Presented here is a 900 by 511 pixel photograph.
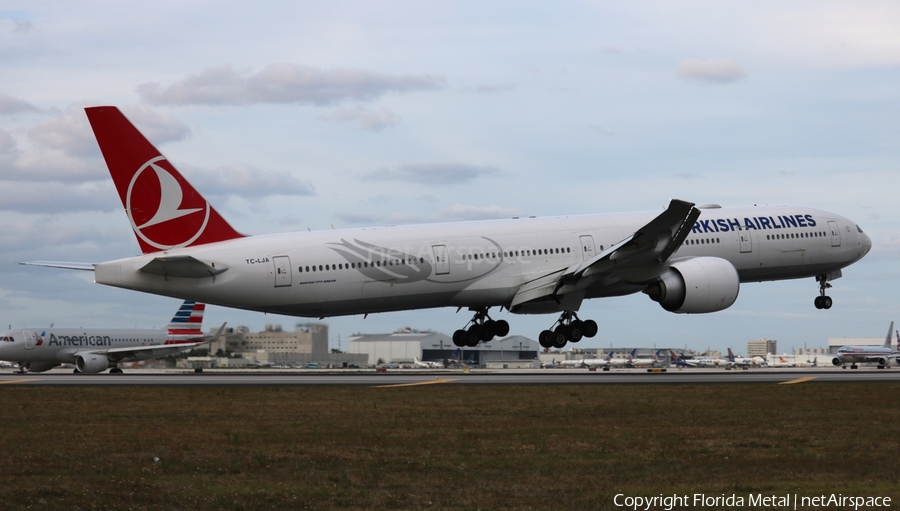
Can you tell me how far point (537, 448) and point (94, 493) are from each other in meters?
9.11

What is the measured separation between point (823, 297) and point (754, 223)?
7.02 meters

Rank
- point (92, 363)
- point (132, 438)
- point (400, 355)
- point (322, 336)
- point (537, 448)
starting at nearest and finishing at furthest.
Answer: point (537, 448), point (132, 438), point (92, 363), point (322, 336), point (400, 355)

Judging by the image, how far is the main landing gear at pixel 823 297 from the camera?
165 ft

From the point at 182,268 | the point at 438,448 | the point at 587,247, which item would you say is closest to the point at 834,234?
the point at 587,247

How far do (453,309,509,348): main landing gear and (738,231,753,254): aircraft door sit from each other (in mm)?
11201

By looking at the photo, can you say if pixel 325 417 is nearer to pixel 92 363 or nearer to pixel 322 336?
pixel 92 363

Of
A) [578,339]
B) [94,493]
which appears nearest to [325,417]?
[94,493]

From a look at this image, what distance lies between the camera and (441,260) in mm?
42812

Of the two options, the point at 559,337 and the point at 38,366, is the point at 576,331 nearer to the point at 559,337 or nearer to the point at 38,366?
the point at 559,337

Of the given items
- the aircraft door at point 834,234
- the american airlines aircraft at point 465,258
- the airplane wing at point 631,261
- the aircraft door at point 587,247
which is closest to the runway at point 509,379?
the american airlines aircraft at point 465,258

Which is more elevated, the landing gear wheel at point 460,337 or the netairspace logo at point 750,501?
the landing gear wheel at point 460,337

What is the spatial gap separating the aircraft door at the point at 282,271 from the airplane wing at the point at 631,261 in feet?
33.4

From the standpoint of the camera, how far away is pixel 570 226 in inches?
1790

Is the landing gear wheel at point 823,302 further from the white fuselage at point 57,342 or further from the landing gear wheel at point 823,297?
the white fuselage at point 57,342
